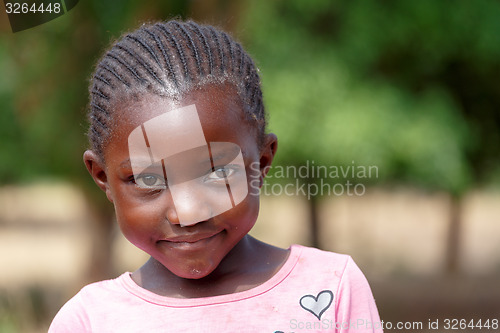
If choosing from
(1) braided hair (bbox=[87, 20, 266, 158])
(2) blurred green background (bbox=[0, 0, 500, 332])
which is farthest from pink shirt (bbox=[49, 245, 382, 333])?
(2) blurred green background (bbox=[0, 0, 500, 332])

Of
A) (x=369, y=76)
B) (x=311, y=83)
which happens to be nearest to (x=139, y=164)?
(x=311, y=83)

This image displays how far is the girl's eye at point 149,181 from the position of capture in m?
1.57

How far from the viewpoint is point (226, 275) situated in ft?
5.71

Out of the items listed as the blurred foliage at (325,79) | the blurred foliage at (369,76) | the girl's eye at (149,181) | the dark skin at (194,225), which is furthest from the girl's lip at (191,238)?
the blurred foliage at (369,76)

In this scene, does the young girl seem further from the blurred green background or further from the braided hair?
the blurred green background

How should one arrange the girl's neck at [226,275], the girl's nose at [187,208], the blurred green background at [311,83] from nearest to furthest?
1. the girl's nose at [187,208]
2. the girl's neck at [226,275]
3. the blurred green background at [311,83]

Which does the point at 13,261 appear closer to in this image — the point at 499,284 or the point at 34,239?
the point at 34,239

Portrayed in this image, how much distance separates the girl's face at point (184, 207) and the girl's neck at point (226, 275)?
9cm

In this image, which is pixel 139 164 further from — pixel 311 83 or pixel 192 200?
pixel 311 83

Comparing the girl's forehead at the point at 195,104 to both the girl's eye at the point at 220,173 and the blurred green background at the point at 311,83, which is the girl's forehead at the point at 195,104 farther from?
the blurred green background at the point at 311,83

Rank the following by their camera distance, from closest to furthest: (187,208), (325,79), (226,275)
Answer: (187,208)
(226,275)
(325,79)

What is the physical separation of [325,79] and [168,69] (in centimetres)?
450

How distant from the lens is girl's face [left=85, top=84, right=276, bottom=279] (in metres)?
1.56

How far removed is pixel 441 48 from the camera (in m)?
6.22
